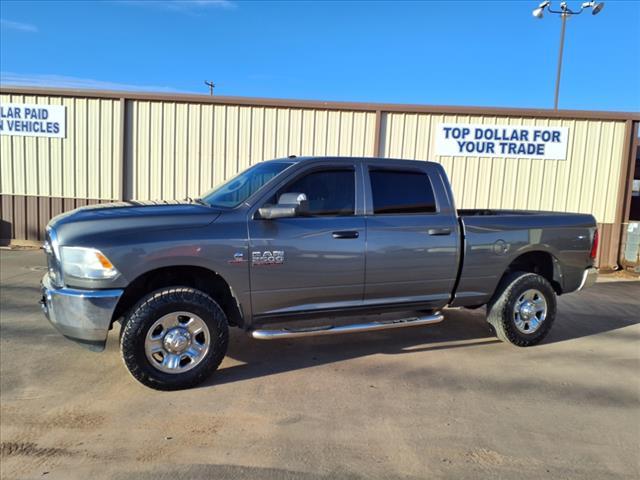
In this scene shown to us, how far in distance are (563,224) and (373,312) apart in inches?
98.9

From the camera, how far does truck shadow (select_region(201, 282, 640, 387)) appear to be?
4488mm

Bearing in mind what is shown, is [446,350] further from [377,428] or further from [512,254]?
[377,428]

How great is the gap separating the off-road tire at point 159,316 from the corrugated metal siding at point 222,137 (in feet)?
23.8

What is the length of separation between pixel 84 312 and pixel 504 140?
966 centimetres

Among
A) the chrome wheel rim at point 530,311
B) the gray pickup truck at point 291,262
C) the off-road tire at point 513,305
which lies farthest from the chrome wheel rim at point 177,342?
the chrome wheel rim at point 530,311

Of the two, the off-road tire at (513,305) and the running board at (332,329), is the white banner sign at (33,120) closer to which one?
the running board at (332,329)

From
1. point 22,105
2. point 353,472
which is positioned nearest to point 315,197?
point 353,472

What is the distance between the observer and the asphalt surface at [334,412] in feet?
9.53

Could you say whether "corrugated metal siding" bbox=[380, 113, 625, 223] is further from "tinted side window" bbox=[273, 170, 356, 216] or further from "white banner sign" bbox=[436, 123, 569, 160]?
"tinted side window" bbox=[273, 170, 356, 216]

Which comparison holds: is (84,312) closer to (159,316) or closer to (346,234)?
(159,316)

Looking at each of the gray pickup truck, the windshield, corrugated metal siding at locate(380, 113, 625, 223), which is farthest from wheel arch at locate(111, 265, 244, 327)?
corrugated metal siding at locate(380, 113, 625, 223)

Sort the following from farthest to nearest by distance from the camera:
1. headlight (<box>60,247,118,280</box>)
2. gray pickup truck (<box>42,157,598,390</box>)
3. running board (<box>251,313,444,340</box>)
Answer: running board (<box>251,313,444,340</box>) < gray pickup truck (<box>42,157,598,390</box>) < headlight (<box>60,247,118,280</box>)

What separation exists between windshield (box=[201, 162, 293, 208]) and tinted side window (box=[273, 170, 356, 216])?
25 cm

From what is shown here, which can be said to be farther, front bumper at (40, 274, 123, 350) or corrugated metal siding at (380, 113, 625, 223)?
corrugated metal siding at (380, 113, 625, 223)
